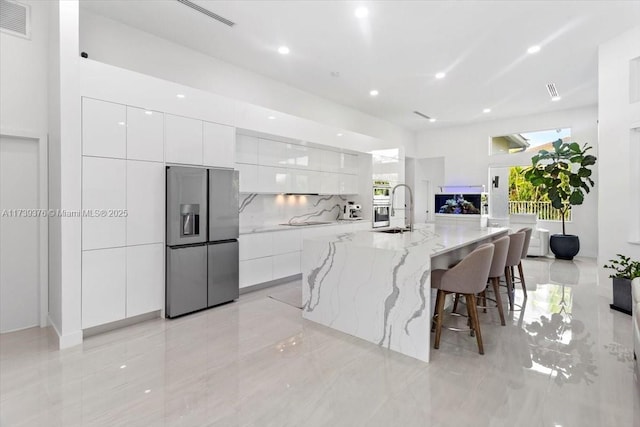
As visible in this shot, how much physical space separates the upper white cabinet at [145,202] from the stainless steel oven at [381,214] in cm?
420

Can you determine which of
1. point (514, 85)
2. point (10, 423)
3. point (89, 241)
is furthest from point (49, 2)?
point (514, 85)

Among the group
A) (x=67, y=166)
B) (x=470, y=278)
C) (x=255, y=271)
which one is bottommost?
(x=255, y=271)

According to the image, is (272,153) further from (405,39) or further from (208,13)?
(405,39)

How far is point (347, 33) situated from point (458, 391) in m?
3.83

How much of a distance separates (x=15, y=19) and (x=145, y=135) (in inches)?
62.3

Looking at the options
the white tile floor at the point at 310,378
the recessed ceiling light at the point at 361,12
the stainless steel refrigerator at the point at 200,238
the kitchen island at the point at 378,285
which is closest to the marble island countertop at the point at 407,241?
the kitchen island at the point at 378,285

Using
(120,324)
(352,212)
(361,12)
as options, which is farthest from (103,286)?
(352,212)

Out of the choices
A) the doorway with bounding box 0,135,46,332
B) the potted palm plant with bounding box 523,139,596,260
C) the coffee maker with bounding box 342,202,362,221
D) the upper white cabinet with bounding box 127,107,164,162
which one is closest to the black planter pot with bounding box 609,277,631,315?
the potted palm plant with bounding box 523,139,596,260

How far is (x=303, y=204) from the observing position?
6.14 metres

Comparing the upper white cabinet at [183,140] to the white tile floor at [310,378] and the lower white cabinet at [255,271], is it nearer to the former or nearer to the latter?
the lower white cabinet at [255,271]

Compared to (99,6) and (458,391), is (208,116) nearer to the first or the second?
(99,6)

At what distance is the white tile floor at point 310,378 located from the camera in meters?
1.97

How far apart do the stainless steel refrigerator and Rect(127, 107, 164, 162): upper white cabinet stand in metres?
0.25

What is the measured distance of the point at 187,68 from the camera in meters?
4.39
